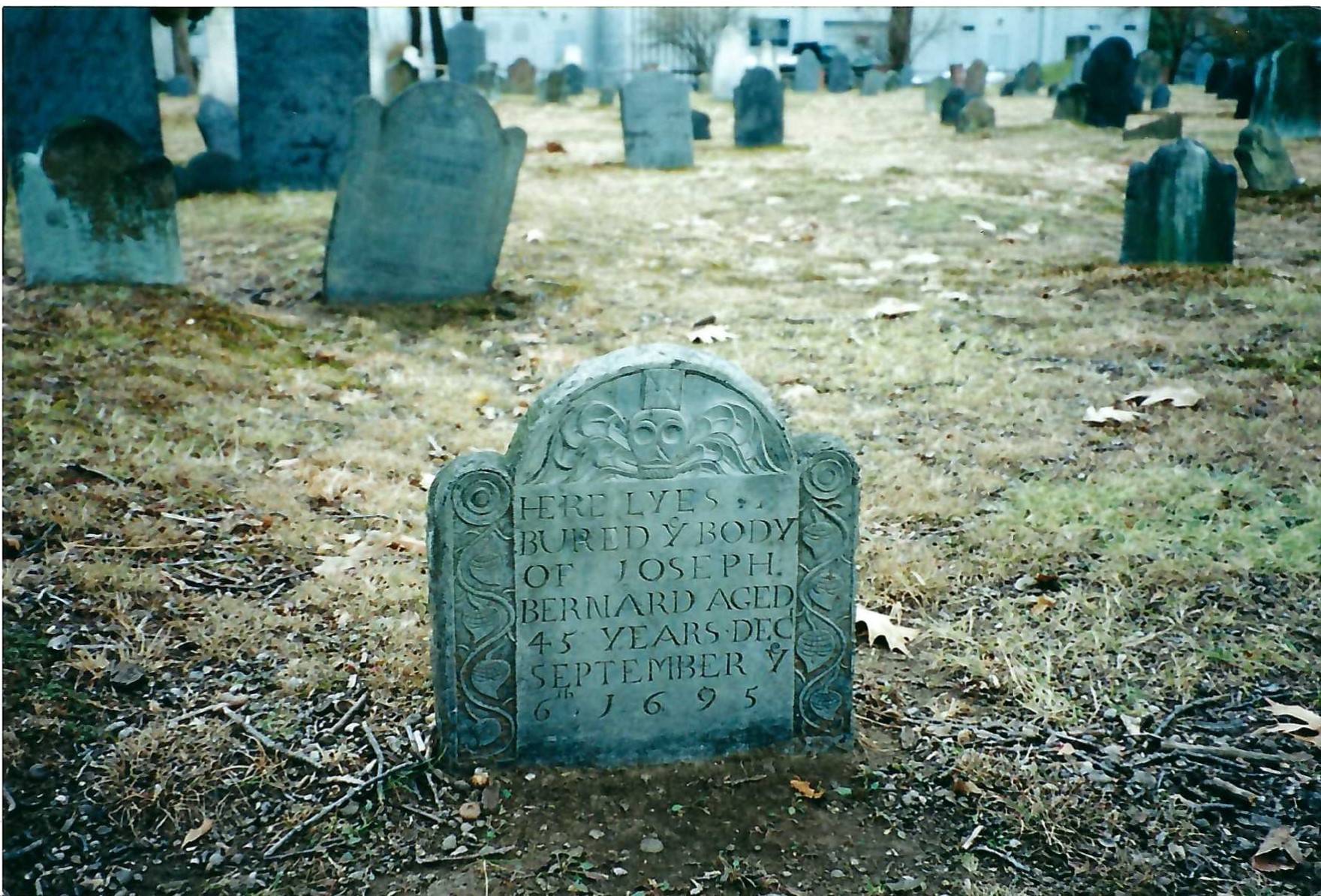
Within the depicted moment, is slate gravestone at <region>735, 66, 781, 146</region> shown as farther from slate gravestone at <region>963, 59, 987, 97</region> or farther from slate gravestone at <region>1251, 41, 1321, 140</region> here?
slate gravestone at <region>963, 59, 987, 97</region>

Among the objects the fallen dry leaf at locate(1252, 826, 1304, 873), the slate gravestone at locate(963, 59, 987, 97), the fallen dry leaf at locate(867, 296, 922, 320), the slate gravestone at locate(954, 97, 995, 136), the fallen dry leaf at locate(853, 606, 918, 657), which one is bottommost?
the fallen dry leaf at locate(1252, 826, 1304, 873)

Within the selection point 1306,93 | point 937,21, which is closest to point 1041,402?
point 1306,93

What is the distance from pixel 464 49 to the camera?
29.4 m

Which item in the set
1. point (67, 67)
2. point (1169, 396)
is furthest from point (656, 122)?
point (1169, 396)

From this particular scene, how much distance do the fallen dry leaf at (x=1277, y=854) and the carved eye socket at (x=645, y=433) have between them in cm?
181

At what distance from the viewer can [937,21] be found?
Result: 40.2 metres

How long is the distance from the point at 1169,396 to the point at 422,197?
4.84 m

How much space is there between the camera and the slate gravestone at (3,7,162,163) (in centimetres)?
1149

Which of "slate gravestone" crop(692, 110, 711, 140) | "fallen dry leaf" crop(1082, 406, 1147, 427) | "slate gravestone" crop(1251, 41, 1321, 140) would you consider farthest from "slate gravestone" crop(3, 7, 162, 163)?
"slate gravestone" crop(1251, 41, 1321, 140)

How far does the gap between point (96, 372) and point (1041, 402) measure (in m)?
4.92

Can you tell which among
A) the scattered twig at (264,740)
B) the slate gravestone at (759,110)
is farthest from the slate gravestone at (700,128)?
the scattered twig at (264,740)

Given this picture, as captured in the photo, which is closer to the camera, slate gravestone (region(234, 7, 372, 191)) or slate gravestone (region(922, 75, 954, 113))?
slate gravestone (region(234, 7, 372, 191))

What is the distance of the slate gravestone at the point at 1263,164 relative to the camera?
11.8 metres

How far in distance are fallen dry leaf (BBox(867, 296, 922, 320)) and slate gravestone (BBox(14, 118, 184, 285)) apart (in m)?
4.79
